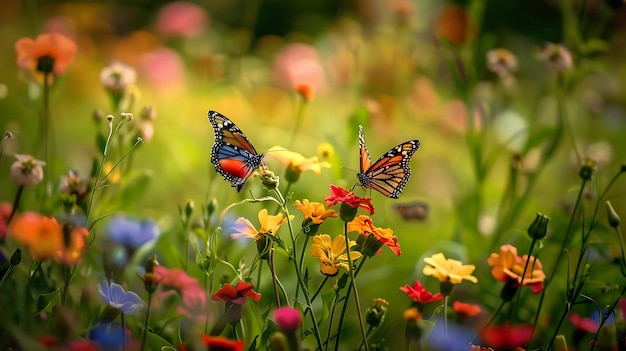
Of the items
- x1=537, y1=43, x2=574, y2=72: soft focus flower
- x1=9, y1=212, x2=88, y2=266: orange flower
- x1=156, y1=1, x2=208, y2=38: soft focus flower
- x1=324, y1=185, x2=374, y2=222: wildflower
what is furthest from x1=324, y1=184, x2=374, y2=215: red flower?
x1=156, y1=1, x2=208, y2=38: soft focus flower

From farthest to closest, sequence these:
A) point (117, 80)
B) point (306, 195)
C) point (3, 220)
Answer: point (306, 195) < point (117, 80) < point (3, 220)

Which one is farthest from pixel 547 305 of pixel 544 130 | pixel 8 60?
pixel 8 60

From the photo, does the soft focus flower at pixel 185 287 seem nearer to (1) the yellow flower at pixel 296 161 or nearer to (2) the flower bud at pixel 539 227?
(1) the yellow flower at pixel 296 161

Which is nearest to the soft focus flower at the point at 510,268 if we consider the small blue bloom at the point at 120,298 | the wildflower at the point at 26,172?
the small blue bloom at the point at 120,298

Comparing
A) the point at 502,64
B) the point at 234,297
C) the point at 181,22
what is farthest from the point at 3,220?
the point at 181,22

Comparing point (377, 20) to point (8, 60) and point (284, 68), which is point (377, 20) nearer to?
point (284, 68)

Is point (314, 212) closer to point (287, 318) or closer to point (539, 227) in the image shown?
point (287, 318)
